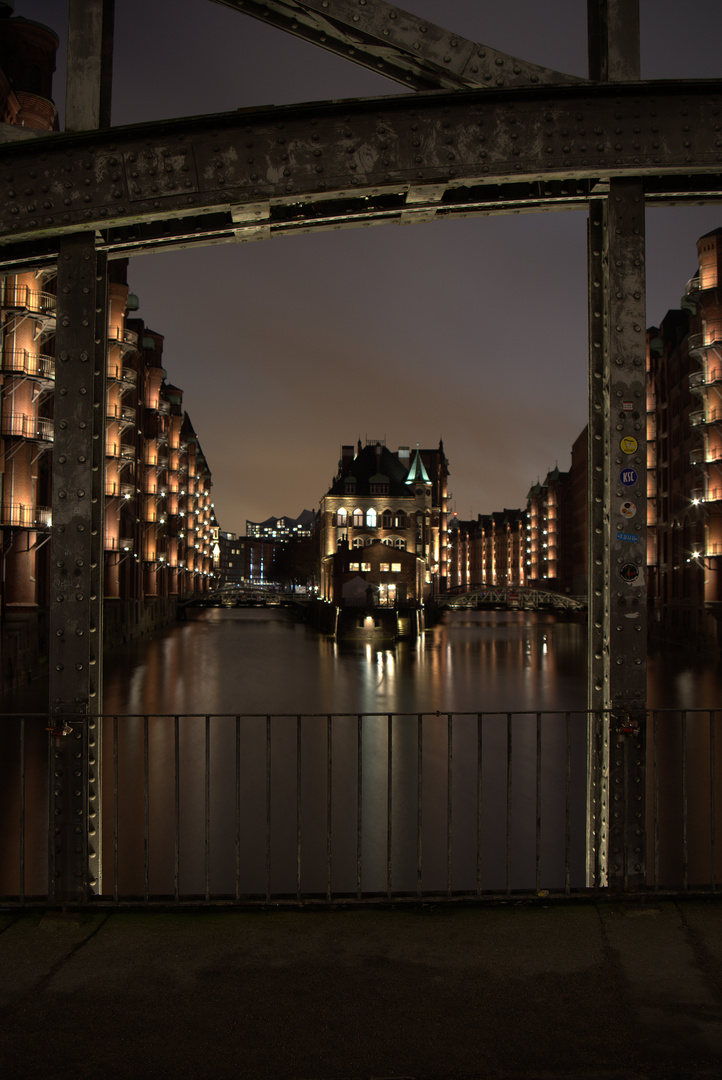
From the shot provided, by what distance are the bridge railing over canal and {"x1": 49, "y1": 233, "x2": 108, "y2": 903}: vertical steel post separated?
8 centimetres

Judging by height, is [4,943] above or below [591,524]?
below

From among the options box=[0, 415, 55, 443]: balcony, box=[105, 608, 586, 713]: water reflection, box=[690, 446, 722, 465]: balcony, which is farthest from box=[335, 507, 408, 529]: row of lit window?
box=[0, 415, 55, 443]: balcony

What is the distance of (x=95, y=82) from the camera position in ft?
16.5

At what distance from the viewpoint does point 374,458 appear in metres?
88.5

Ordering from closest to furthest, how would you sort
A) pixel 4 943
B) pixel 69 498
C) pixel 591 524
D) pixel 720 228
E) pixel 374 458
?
1. pixel 4 943
2. pixel 69 498
3. pixel 591 524
4. pixel 720 228
5. pixel 374 458

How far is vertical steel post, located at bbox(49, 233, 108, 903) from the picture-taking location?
15.9ft

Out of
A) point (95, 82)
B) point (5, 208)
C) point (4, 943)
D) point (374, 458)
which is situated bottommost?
point (4, 943)

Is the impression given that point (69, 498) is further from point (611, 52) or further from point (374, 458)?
point (374, 458)

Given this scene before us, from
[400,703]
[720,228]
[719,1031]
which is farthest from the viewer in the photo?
[720,228]

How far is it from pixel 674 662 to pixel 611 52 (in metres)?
34.9

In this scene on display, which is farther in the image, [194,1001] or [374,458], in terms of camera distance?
[374,458]

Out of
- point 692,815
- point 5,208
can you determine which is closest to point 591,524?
point 5,208

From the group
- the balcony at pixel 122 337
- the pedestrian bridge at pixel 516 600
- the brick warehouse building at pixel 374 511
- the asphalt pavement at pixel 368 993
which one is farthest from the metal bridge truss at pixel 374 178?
the pedestrian bridge at pixel 516 600

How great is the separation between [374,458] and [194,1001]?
3370 inches
